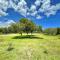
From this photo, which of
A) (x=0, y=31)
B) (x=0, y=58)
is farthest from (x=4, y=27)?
(x=0, y=58)

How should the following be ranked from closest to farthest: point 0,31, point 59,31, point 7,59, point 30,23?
point 7,59
point 30,23
point 59,31
point 0,31

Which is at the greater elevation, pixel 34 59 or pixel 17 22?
pixel 17 22

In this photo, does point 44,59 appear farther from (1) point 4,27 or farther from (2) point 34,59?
(1) point 4,27

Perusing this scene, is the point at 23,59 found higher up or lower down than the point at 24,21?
lower down

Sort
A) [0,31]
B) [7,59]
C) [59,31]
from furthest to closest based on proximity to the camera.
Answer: [0,31] → [59,31] → [7,59]

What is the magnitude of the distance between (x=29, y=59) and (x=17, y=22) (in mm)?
43048

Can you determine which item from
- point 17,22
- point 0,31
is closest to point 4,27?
point 0,31

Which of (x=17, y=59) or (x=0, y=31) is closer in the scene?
(x=17, y=59)

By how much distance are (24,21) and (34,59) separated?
42690 millimetres

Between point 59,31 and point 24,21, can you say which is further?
point 59,31

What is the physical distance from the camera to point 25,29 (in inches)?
2096

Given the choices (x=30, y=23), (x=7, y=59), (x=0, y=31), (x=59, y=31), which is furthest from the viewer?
(x=0, y=31)

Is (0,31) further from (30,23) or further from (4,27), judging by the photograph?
(30,23)

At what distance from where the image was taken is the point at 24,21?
2106 inches
